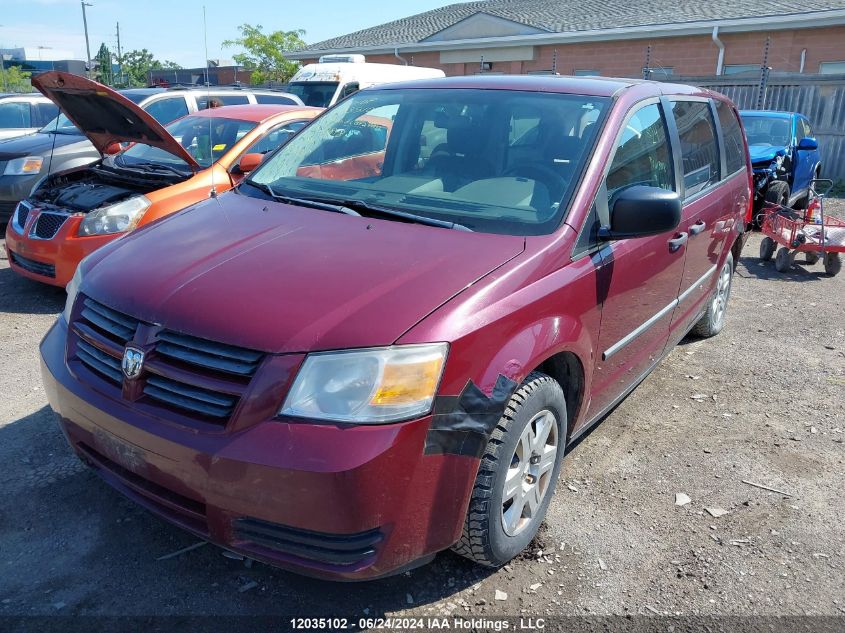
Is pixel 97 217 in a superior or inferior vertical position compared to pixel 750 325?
superior

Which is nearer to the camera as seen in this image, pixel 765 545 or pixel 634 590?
pixel 634 590

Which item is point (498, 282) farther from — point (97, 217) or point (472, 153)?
point (97, 217)

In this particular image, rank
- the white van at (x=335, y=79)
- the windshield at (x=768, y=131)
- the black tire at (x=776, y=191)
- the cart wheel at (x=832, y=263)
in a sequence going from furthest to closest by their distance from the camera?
the white van at (x=335, y=79) → the windshield at (x=768, y=131) → the black tire at (x=776, y=191) → the cart wheel at (x=832, y=263)

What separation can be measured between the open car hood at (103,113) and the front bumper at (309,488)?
3.51 m

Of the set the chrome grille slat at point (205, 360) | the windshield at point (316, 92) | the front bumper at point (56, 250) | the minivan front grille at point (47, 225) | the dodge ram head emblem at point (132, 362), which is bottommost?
the front bumper at point (56, 250)

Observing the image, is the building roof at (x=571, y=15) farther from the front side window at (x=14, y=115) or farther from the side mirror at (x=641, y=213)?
the side mirror at (x=641, y=213)

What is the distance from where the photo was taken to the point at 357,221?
299 centimetres

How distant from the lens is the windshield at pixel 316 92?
566 inches

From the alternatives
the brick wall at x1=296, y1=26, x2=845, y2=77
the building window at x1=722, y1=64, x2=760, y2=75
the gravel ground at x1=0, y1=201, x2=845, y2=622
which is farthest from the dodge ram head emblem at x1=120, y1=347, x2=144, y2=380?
the building window at x1=722, y1=64, x2=760, y2=75

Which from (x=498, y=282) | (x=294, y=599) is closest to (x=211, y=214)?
(x=498, y=282)

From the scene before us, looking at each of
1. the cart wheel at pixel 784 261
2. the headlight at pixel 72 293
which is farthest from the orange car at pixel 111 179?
the cart wheel at pixel 784 261

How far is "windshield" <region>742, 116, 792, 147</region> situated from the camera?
1069cm

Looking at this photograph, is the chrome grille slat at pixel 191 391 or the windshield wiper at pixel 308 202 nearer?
the chrome grille slat at pixel 191 391

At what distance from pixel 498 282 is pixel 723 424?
2437 mm
